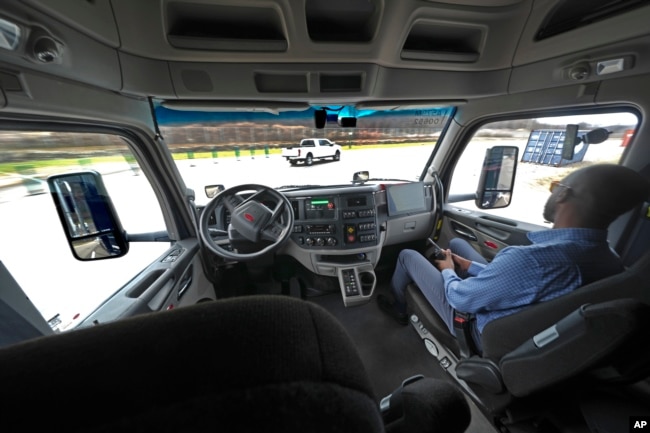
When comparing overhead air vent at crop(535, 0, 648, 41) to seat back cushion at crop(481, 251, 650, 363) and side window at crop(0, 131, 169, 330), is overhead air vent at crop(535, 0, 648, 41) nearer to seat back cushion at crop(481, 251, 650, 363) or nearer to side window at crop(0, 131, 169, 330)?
seat back cushion at crop(481, 251, 650, 363)

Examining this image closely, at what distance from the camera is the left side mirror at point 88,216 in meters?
1.19

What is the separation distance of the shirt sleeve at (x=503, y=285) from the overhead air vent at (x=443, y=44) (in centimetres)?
149

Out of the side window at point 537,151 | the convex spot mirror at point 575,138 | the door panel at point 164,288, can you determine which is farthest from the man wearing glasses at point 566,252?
the door panel at point 164,288

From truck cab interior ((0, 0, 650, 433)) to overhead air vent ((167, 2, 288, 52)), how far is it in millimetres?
13

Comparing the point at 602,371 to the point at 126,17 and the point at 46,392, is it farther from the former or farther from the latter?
the point at 126,17

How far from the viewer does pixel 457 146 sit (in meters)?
2.67

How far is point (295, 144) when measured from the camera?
99.2 inches

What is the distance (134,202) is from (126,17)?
1.24 m

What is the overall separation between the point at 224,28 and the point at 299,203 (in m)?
1.41

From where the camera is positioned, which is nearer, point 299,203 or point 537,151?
point 537,151

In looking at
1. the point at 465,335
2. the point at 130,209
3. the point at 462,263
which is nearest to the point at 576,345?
the point at 465,335

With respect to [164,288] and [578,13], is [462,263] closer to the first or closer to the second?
[578,13]

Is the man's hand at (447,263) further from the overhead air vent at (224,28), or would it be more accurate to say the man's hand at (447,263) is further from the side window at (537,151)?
the overhead air vent at (224,28)

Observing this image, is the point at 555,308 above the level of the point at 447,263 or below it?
above
